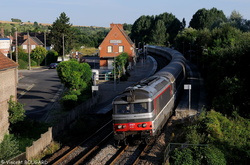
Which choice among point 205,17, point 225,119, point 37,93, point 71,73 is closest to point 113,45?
point 37,93

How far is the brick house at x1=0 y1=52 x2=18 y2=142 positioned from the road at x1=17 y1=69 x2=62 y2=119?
6.79 feet

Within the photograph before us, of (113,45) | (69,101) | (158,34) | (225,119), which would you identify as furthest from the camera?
(158,34)

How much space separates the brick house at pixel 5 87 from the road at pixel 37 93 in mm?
2069

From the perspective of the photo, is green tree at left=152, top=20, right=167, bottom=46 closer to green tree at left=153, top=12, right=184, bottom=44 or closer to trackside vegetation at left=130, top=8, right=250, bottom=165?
green tree at left=153, top=12, right=184, bottom=44

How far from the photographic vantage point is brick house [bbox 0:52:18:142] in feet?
70.5

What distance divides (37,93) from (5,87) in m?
14.9

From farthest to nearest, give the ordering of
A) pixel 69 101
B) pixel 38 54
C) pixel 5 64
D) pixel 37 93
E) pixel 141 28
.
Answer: pixel 141 28, pixel 38 54, pixel 37 93, pixel 69 101, pixel 5 64

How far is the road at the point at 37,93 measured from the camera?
97.0 ft

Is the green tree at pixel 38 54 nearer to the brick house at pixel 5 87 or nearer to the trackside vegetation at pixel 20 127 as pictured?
the brick house at pixel 5 87

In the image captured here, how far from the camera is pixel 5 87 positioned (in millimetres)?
22375

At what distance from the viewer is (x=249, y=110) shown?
76.8 ft

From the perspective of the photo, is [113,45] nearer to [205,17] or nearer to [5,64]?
[5,64]

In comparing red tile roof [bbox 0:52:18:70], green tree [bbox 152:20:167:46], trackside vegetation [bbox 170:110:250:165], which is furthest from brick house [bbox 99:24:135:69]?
green tree [bbox 152:20:167:46]

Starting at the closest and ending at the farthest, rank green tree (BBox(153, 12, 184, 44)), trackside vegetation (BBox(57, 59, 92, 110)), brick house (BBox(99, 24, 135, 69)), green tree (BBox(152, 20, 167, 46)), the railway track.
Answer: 1. the railway track
2. trackside vegetation (BBox(57, 59, 92, 110))
3. brick house (BBox(99, 24, 135, 69))
4. green tree (BBox(152, 20, 167, 46))
5. green tree (BBox(153, 12, 184, 44))
